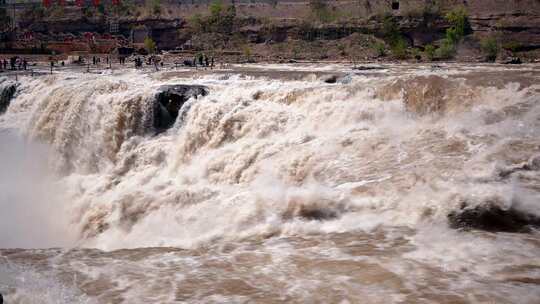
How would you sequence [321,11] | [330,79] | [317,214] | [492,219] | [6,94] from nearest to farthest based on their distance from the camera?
[492,219]
[317,214]
[330,79]
[6,94]
[321,11]

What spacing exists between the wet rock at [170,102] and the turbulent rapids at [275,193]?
39 millimetres

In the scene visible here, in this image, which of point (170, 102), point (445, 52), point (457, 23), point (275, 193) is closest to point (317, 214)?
point (275, 193)

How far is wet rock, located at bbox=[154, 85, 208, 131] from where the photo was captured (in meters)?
15.6

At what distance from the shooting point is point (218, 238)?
29.6 feet

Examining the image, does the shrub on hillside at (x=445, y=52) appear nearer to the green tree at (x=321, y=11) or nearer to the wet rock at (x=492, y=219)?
the green tree at (x=321, y=11)

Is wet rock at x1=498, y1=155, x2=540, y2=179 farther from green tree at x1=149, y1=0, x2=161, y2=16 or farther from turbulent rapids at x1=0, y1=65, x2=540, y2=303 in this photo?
green tree at x1=149, y1=0, x2=161, y2=16

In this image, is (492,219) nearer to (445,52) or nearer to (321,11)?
(445,52)

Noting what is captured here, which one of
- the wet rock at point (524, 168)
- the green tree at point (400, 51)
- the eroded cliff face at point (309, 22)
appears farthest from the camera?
the eroded cliff face at point (309, 22)

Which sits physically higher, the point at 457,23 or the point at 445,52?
the point at 457,23

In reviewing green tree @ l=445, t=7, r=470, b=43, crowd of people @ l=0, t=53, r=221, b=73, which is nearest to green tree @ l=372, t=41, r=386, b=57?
green tree @ l=445, t=7, r=470, b=43

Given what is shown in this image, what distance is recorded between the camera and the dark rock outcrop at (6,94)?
20375 mm

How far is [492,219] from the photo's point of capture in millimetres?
8109

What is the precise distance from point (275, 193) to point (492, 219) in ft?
11.8

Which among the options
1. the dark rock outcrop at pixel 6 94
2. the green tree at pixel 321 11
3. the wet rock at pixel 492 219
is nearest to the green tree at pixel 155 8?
the green tree at pixel 321 11
